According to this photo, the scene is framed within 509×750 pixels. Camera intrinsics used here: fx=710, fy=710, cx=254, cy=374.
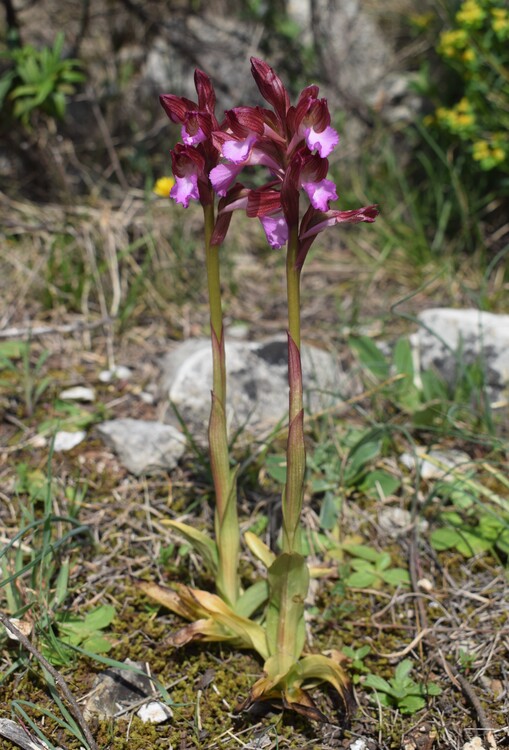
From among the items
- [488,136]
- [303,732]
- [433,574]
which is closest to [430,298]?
[488,136]

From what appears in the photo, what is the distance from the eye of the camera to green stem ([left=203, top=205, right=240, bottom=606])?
1655 mm

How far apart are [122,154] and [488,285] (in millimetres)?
2487

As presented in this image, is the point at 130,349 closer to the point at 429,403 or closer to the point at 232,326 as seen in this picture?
the point at 232,326

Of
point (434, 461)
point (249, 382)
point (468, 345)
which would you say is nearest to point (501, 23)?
point (468, 345)

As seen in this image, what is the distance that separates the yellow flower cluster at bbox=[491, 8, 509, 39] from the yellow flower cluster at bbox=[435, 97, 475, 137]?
369 mm

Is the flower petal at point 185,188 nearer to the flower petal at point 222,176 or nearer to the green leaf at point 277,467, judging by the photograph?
the flower petal at point 222,176

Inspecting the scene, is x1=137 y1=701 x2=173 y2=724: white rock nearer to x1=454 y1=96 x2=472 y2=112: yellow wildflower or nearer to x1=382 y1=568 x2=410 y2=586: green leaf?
x1=382 y1=568 x2=410 y2=586: green leaf

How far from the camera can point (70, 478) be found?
8.07ft

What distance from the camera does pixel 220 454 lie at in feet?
5.87

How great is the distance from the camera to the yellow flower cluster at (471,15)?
3.68 metres

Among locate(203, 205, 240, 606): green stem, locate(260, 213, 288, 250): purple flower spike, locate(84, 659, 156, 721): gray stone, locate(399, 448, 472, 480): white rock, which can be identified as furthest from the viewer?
locate(399, 448, 472, 480): white rock

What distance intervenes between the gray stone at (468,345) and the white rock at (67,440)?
1431 mm

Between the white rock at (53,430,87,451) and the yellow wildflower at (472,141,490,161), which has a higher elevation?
the yellow wildflower at (472,141,490,161)

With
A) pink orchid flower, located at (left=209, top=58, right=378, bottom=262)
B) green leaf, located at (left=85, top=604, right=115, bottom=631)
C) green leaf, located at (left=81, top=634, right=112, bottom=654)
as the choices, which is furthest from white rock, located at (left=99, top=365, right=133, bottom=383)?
pink orchid flower, located at (left=209, top=58, right=378, bottom=262)
